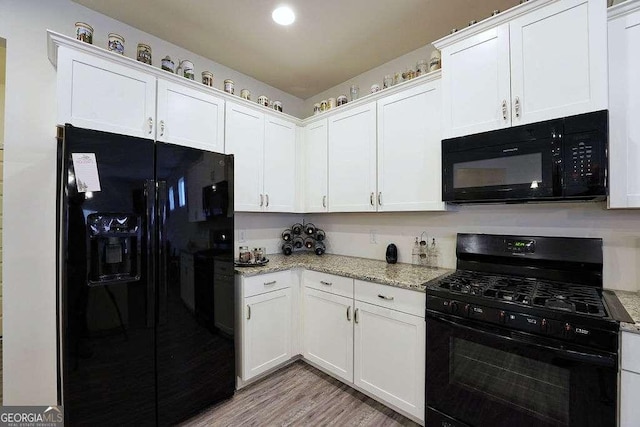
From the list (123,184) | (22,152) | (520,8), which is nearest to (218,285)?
(123,184)

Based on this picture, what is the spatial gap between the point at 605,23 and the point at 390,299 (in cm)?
187

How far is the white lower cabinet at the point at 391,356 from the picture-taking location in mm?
1706

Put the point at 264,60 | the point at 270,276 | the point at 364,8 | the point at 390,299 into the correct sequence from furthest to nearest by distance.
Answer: the point at 264,60, the point at 270,276, the point at 364,8, the point at 390,299

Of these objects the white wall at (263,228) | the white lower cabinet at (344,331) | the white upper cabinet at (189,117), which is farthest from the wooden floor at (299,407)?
the white upper cabinet at (189,117)

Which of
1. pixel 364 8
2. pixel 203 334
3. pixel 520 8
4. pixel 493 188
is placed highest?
pixel 364 8

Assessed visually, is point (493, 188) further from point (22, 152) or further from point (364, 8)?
point (22, 152)

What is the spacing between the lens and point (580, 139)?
1.42 meters

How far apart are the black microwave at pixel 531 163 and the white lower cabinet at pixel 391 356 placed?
913 millimetres

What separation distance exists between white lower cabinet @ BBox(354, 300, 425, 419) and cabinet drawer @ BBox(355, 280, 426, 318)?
4cm

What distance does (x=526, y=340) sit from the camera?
1300 millimetres

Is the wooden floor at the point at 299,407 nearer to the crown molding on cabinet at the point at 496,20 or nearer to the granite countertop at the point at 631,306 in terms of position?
the granite countertop at the point at 631,306

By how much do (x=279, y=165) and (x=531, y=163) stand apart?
2041 millimetres

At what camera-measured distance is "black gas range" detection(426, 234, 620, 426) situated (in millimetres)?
1161

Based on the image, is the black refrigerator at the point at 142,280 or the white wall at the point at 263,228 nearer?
the black refrigerator at the point at 142,280
